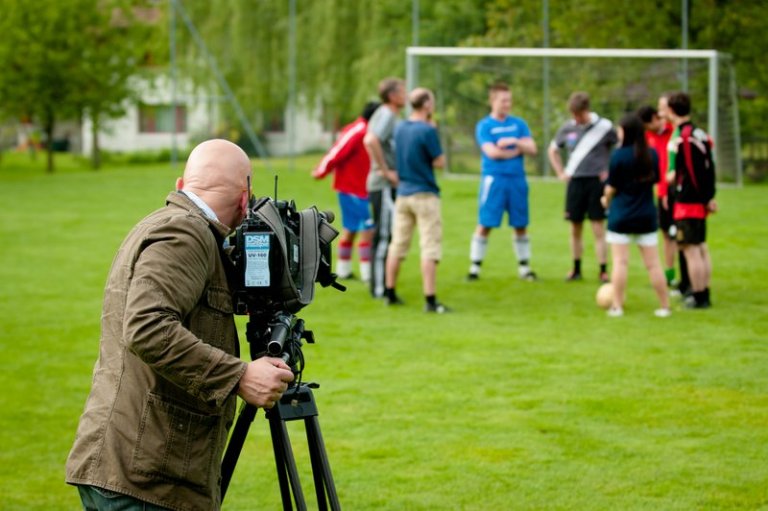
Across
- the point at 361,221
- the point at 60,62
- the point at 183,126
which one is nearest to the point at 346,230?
the point at 361,221

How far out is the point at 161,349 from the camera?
3.75 meters

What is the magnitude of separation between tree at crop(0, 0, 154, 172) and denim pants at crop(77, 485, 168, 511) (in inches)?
1614

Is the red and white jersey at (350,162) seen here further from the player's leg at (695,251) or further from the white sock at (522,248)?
the player's leg at (695,251)

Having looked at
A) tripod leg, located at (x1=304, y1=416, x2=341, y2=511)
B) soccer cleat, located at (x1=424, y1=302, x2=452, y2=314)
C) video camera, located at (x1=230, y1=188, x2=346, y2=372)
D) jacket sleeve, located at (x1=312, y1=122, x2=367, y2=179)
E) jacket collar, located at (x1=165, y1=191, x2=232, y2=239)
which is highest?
jacket sleeve, located at (x1=312, y1=122, x2=367, y2=179)

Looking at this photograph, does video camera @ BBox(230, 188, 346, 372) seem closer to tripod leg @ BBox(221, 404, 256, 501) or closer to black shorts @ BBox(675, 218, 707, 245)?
tripod leg @ BBox(221, 404, 256, 501)

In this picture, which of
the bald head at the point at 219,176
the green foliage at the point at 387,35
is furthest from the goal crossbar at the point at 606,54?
the bald head at the point at 219,176

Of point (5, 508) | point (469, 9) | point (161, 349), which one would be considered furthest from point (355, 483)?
point (469, 9)

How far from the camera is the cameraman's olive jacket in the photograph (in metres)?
3.76

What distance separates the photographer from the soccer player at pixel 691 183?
1155cm

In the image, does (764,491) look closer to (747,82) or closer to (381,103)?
(381,103)

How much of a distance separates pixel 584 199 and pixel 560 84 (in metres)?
14.2

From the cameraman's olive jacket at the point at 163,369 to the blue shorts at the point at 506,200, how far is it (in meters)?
10.4

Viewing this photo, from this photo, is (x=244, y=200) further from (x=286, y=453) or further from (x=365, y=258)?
(x=365, y=258)

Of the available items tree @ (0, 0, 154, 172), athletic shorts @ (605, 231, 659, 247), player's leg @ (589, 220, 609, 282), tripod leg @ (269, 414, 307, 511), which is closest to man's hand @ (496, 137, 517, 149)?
player's leg @ (589, 220, 609, 282)
